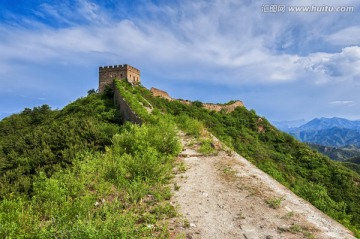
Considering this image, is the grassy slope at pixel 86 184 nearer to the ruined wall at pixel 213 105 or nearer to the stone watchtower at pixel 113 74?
the ruined wall at pixel 213 105

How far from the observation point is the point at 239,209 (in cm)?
663

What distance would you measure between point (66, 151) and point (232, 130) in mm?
22575

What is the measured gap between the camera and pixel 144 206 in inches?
260

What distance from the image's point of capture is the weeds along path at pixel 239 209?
5.66 meters

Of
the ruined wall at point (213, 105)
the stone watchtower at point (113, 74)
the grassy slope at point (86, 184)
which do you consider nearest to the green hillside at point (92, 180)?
the grassy slope at point (86, 184)

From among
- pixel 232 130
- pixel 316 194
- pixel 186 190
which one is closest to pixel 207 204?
pixel 186 190

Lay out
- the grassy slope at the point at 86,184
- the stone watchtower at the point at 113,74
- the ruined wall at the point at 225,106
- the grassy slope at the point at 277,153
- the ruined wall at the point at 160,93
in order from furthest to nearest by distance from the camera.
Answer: the ruined wall at the point at 225,106
the stone watchtower at the point at 113,74
the ruined wall at the point at 160,93
the grassy slope at the point at 277,153
the grassy slope at the point at 86,184

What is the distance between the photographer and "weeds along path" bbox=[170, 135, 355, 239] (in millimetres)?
5664

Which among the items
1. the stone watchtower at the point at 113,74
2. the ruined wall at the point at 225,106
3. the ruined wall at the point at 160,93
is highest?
the stone watchtower at the point at 113,74

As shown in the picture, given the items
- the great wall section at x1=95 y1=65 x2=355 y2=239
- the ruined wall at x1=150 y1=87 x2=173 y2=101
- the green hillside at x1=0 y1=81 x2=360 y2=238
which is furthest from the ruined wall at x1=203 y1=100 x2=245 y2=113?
the great wall section at x1=95 y1=65 x2=355 y2=239

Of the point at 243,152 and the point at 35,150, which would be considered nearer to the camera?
the point at 35,150

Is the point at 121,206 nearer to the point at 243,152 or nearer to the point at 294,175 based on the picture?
the point at 243,152

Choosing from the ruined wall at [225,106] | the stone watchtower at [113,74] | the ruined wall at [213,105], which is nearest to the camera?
the ruined wall at [213,105]

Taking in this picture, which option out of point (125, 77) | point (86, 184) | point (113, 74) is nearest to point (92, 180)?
point (86, 184)
